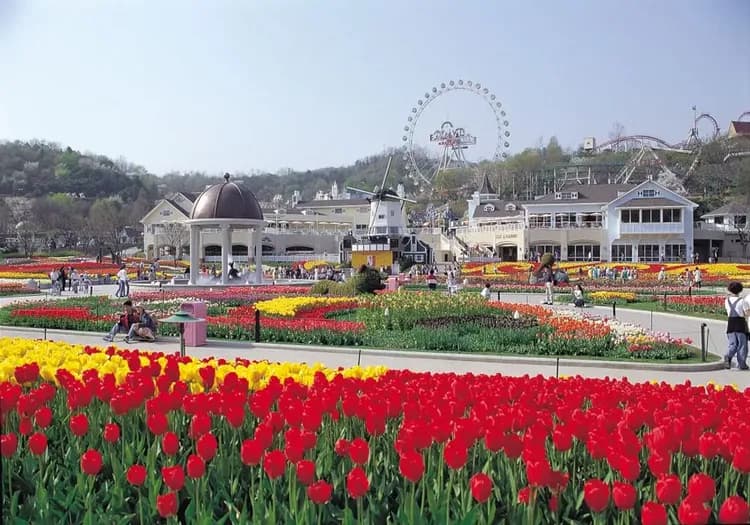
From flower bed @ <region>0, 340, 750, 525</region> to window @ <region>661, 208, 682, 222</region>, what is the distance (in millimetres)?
70580

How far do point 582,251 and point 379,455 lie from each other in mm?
73501

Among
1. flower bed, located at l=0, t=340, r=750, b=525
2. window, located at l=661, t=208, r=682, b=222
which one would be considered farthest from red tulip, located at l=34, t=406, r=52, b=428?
window, located at l=661, t=208, r=682, b=222

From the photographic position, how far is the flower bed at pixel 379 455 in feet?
13.0

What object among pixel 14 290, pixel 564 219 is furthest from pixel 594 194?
pixel 14 290

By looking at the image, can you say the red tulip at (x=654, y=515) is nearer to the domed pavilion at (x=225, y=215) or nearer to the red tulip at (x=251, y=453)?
the red tulip at (x=251, y=453)

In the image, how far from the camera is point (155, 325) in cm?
1995

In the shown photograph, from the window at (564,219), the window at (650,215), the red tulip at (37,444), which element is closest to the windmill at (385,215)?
the window at (564,219)

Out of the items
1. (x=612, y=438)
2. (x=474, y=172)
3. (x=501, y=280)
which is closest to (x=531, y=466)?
(x=612, y=438)

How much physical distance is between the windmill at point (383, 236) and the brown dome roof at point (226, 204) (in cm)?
2372

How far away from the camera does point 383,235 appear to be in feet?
251

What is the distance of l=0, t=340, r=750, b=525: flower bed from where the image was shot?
3975mm

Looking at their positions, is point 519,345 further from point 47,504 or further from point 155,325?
point 47,504

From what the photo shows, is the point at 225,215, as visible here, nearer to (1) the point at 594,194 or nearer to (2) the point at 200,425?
(2) the point at 200,425

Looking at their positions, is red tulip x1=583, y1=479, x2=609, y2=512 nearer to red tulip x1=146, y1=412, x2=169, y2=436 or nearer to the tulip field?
red tulip x1=146, y1=412, x2=169, y2=436
